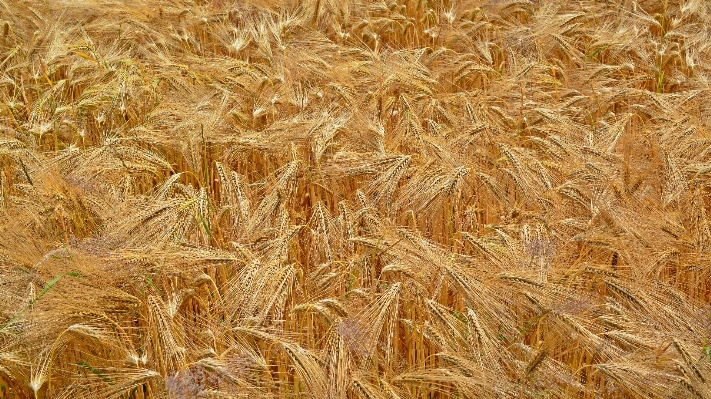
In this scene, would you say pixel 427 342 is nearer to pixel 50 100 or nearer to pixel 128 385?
pixel 128 385

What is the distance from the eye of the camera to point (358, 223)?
7.44 ft

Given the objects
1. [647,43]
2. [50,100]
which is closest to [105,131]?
[50,100]

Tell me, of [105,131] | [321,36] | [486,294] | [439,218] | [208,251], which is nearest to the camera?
[486,294]

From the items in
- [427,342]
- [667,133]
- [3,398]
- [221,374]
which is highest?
[667,133]

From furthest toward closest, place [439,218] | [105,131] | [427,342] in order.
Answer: [105,131] → [439,218] → [427,342]

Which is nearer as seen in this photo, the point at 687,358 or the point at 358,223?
the point at 687,358

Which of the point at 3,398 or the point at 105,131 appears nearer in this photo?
the point at 3,398

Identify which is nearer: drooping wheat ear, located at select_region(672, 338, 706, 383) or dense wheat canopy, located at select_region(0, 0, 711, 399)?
drooping wheat ear, located at select_region(672, 338, 706, 383)

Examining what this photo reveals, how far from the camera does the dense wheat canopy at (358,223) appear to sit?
1.76 meters

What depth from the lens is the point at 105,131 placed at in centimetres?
297

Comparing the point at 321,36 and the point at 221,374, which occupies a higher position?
the point at 321,36

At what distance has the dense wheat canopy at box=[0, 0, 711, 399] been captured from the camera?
5.76ft

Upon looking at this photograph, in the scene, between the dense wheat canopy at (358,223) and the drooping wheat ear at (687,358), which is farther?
the dense wheat canopy at (358,223)

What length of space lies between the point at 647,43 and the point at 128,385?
2990mm
